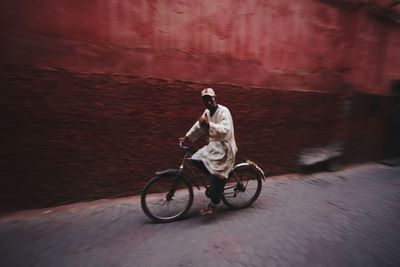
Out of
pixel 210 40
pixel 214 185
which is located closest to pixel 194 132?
pixel 214 185

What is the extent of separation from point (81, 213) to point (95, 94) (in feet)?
5.57

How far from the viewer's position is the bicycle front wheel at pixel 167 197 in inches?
146

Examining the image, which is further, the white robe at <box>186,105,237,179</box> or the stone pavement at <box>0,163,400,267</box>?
the white robe at <box>186,105,237,179</box>

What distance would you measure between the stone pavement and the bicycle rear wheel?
15 cm

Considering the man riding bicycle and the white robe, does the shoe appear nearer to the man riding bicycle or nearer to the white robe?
the man riding bicycle

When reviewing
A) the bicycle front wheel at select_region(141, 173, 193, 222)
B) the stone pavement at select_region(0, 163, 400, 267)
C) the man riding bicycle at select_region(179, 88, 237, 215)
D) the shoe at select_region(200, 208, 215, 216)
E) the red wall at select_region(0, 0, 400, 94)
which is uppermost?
the red wall at select_region(0, 0, 400, 94)

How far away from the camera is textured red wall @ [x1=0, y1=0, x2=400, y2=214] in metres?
3.66

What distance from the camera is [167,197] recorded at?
3.81 m

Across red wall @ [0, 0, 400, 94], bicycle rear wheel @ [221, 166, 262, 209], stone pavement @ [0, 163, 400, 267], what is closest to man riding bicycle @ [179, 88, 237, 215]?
bicycle rear wheel @ [221, 166, 262, 209]

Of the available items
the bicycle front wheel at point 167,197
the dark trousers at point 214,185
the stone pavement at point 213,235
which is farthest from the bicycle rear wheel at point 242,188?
the bicycle front wheel at point 167,197

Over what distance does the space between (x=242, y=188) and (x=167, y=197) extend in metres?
1.20

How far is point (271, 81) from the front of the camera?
19.5 ft

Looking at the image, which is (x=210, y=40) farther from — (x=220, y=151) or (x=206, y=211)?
(x=206, y=211)

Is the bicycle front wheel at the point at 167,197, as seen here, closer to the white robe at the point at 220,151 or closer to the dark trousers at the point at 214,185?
the dark trousers at the point at 214,185
